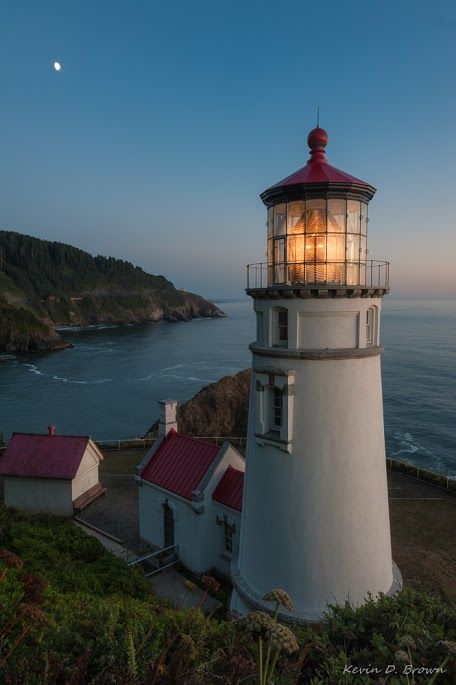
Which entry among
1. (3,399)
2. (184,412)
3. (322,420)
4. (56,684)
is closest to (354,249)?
(322,420)

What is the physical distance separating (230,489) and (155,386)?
47.1 m

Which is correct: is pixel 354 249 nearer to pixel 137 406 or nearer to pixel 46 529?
pixel 46 529

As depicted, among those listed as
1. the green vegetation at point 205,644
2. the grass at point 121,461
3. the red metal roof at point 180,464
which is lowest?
the grass at point 121,461

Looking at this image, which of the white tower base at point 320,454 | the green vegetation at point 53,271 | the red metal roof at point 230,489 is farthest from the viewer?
the green vegetation at point 53,271

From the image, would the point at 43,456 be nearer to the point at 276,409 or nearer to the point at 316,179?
the point at 276,409

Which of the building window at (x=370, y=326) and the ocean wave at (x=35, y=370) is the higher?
the building window at (x=370, y=326)

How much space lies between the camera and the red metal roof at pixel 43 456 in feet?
57.1

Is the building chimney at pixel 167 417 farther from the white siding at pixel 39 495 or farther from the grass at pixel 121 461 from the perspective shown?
the grass at pixel 121 461

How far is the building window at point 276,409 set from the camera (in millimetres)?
8953

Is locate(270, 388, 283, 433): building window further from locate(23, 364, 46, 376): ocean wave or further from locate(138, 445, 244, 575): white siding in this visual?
locate(23, 364, 46, 376): ocean wave

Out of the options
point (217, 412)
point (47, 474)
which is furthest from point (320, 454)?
point (217, 412)

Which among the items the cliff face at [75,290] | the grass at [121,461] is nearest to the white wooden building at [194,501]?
the grass at [121,461]

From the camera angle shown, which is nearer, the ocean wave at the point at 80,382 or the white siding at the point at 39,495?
the white siding at the point at 39,495

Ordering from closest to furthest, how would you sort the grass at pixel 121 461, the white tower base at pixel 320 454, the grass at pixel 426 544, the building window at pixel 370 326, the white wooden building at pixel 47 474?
the white tower base at pixel 320 454 → the building window at pixel 370 326 → the grass at pixel 426 544 → the white wooden building at pixel 47 474 → the grass at pixel 121 461
